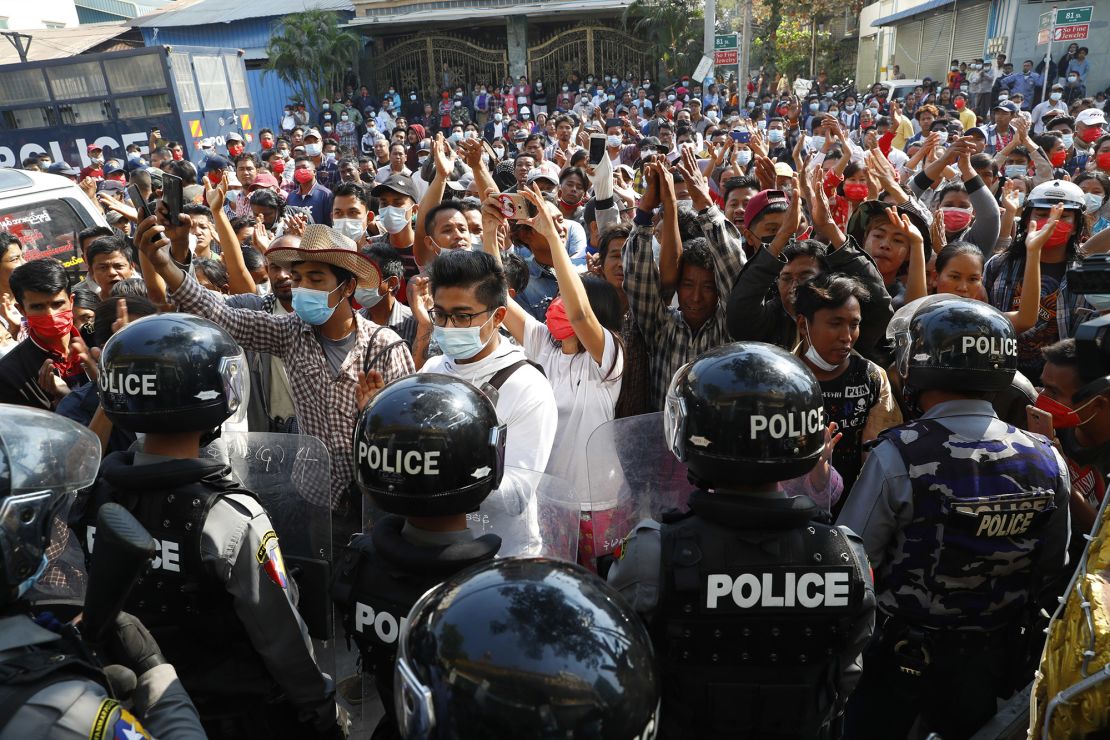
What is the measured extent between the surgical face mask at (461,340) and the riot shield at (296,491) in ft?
2.14

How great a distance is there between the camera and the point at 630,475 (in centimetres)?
228

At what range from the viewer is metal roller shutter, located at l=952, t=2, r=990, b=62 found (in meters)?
25.0

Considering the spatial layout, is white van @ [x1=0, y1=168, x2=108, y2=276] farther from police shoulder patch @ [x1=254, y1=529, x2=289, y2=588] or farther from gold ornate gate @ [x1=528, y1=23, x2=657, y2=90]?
gold ornate gate @ [x1=528, y1=23, x2=657, y2=90]

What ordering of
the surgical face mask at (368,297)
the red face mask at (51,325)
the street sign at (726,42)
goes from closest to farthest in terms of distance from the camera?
the red face mask at (51,325) → the surgical face mask at (368,297) → the street sign at (726,42)

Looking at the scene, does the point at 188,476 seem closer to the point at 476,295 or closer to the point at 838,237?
the point at 476,295

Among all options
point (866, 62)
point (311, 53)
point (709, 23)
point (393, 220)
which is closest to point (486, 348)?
point (393, 220)

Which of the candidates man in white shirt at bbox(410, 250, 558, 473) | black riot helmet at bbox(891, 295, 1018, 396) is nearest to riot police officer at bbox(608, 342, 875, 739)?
black riot helmet at bbox(891, 295, 1018, 396)

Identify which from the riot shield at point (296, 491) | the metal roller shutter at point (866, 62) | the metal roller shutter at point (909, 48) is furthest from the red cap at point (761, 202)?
the metal roller shutter at point (866, 62)

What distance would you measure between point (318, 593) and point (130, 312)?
1.94 meters

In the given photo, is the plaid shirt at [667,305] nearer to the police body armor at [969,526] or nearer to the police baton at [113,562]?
the police body armor at [969,526]

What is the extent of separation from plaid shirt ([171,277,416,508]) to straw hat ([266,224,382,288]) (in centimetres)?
24

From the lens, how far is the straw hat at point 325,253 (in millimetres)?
3299

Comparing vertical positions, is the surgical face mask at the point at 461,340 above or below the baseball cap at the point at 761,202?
below

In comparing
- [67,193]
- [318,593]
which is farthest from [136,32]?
[318,593]
